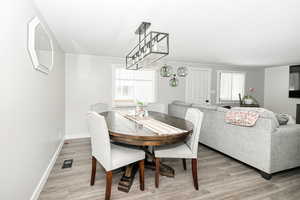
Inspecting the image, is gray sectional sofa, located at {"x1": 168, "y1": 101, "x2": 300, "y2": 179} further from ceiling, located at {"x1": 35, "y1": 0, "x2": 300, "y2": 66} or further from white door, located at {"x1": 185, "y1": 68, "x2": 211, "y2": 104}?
white door, located at {"x1": 185, "y1": 68, "x2": 211, "y2": 104}

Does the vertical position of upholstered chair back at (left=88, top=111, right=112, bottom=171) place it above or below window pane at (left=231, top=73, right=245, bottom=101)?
below

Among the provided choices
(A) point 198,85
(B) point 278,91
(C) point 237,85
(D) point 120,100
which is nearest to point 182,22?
(D) point 120,100

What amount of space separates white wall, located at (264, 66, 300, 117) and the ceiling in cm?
302

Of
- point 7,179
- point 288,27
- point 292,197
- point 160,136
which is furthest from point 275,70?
point 7,179

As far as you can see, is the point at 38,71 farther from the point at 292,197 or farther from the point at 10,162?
the point at 292,197

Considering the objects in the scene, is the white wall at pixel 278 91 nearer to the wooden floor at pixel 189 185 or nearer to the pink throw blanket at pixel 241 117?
Result: the wooden floor at pixel 189 185

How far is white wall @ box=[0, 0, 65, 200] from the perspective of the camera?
1.18 metres

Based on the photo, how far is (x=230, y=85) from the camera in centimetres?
609

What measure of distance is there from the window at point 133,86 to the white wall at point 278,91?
484 centimetres

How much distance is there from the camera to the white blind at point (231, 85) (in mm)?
5971

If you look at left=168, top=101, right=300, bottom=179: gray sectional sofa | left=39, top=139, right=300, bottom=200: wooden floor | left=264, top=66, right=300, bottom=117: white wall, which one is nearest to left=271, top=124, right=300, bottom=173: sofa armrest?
left=168, top=101, right=300, bottom=179: gray sectional sofa

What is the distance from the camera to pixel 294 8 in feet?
6.09

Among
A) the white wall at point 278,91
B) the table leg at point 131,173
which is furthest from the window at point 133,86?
the white wall at point 278,91

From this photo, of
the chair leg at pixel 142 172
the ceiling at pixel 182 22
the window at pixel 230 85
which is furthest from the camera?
the window at pixel 230 85
